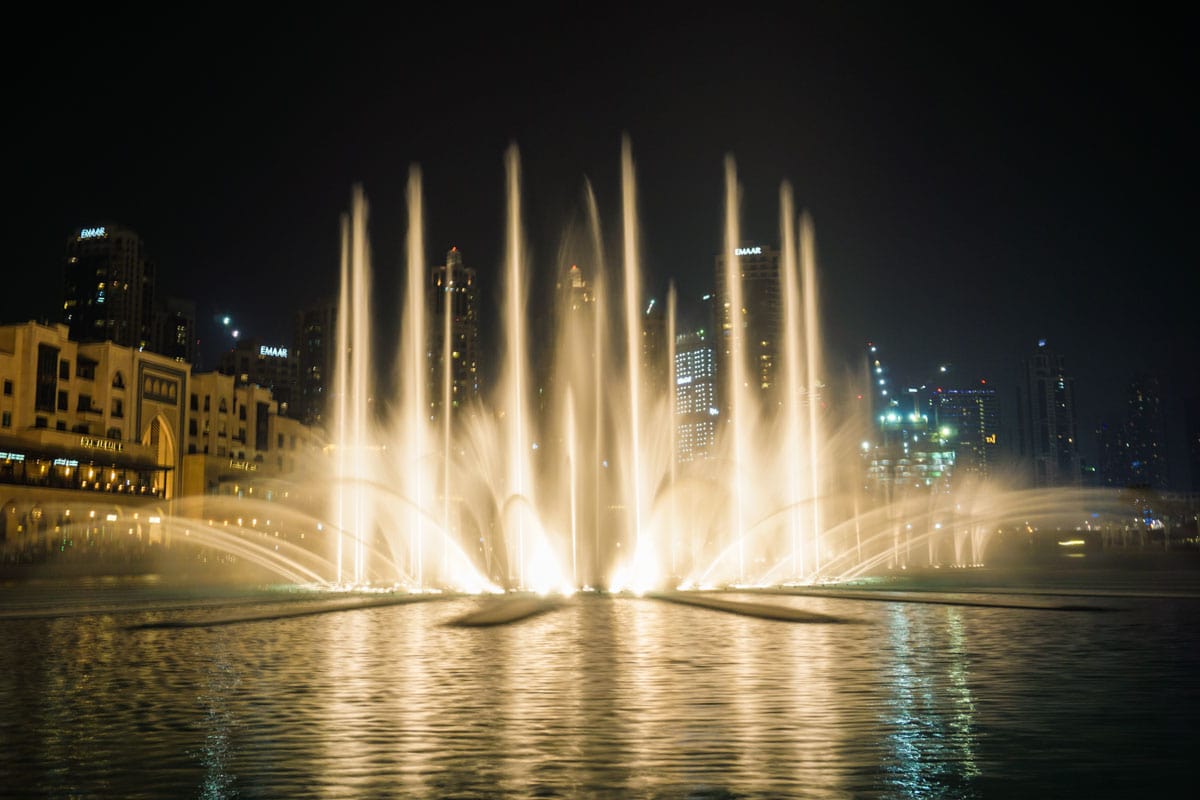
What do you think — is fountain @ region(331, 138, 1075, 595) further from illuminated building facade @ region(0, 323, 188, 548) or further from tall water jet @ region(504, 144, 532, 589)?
illuminated building facade @ region(0, 323, 188, 548)

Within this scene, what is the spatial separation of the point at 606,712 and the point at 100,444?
8235 centimetres

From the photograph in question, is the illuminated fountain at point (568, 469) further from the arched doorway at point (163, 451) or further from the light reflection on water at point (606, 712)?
the arched doorway at point (163, 451)

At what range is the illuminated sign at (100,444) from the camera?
84.2m

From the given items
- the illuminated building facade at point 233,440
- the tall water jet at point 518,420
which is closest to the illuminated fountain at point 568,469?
the tall water jet at point 518,420

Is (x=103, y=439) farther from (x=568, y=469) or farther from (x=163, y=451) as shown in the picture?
(x=568, y=469)

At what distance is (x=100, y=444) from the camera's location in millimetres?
86188

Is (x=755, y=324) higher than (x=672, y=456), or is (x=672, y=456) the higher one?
(x=755, y=324)

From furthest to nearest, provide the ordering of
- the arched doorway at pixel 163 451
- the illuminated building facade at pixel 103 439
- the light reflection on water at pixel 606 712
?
the arched doorway at pixel 163 451
the illuminated building facade at pixel 103 439
the light reflection on water at pixel 606 712

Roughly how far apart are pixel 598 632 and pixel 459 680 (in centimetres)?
754

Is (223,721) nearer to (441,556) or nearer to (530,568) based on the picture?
(530,568)

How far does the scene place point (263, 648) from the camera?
19.4 meters

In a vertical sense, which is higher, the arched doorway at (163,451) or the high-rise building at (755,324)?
the high-rise building at (755,324)

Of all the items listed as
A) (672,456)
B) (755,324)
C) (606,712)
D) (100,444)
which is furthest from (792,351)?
(755,324)

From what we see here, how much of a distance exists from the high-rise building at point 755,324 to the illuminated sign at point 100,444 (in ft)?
161
